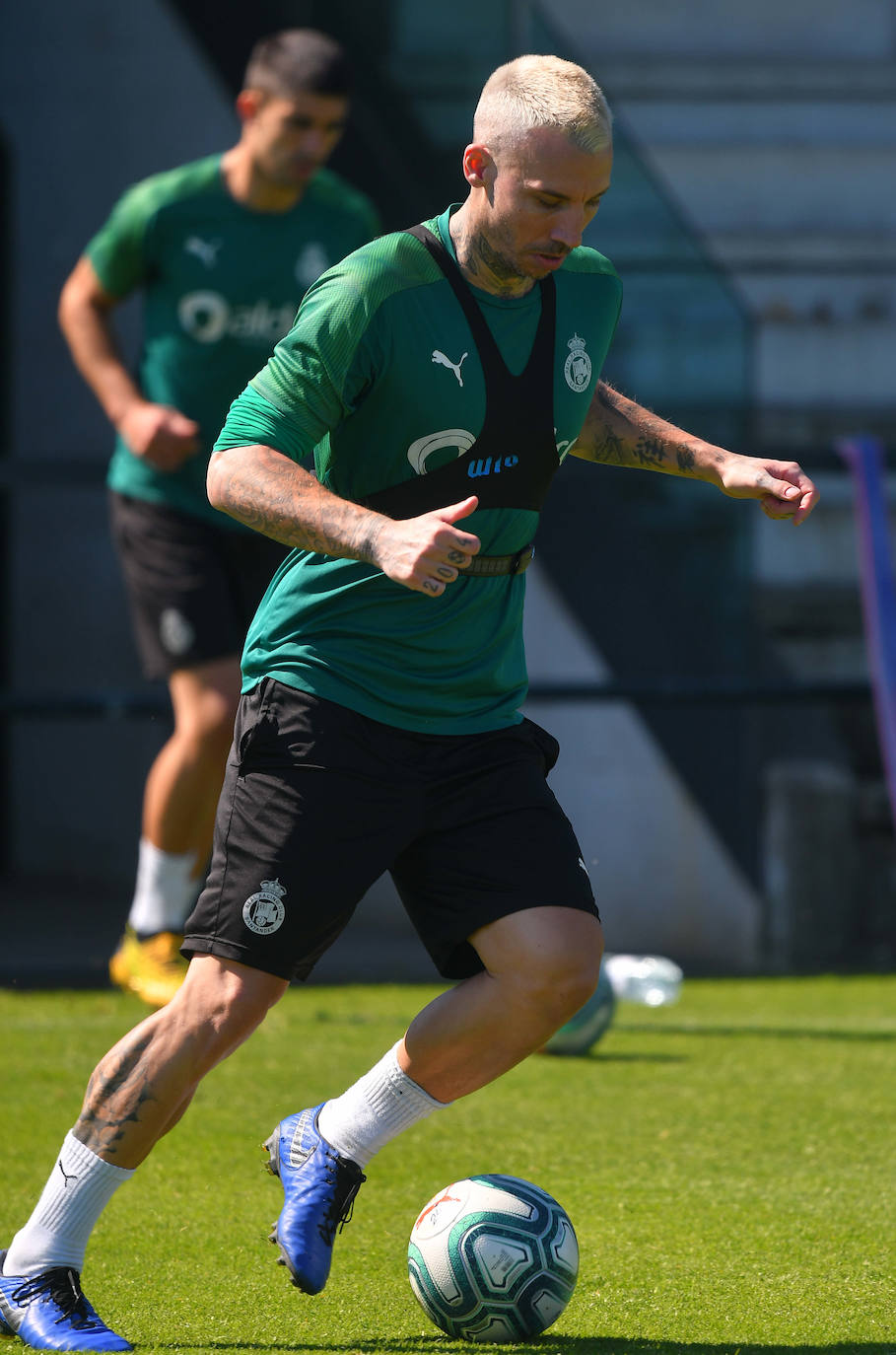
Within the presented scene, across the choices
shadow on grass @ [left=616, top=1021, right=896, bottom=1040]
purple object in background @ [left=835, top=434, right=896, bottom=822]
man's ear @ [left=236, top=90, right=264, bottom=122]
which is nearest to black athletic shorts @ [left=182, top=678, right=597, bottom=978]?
shadow on grass @ [left=616, top=1021, right=896, bottom=1040]

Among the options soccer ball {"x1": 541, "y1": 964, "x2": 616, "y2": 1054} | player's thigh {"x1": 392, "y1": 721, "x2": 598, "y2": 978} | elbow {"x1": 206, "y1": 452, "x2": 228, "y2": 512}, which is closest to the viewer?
elbow {"x1": 206, "y1": 452, "x2": 228, "y2": 512}

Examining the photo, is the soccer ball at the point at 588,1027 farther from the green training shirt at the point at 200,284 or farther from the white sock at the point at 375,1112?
the white sock at the point at 375,1112

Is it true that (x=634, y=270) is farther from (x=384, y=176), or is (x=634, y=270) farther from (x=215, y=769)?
(x=215, y=769)

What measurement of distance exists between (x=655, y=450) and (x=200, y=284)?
8.22 feet

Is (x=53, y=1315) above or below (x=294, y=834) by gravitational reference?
below

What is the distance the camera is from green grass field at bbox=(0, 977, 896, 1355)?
2852mm

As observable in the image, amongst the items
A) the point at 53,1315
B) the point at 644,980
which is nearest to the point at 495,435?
the point at 53,1315

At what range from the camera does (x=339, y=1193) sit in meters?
2.83

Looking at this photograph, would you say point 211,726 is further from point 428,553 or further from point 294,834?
point 428,553

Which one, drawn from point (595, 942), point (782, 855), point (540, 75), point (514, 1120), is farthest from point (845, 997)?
point (540, 75)

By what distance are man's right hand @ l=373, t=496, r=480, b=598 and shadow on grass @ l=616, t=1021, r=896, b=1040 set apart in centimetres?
Result: 318

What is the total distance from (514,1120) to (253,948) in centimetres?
165

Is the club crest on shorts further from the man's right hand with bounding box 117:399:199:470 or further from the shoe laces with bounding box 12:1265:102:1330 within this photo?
the man's right hand with bounding box 117:399:199:470

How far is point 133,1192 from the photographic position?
3650mm
